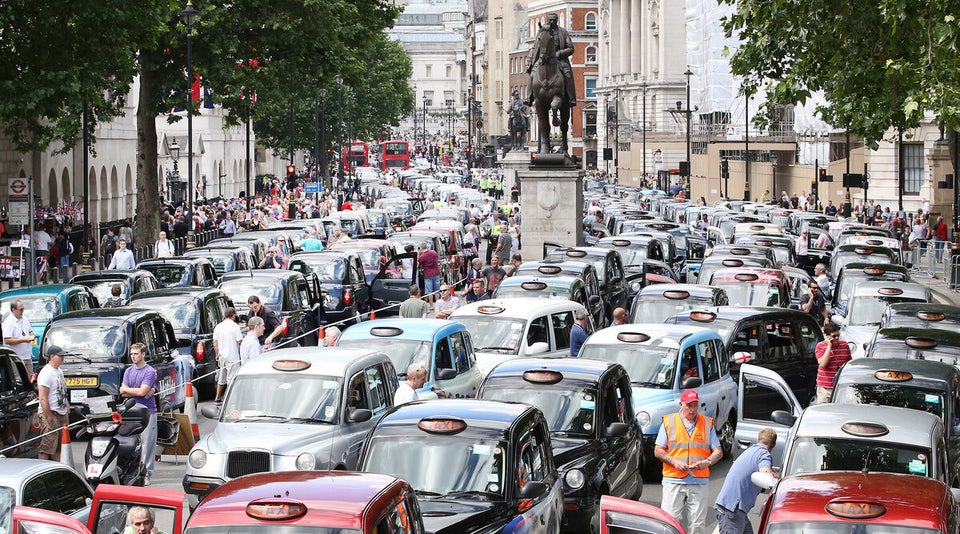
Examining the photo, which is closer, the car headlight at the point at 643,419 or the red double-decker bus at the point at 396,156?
the car headlight at the point at 643,419

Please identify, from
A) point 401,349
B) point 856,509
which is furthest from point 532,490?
point 401,349

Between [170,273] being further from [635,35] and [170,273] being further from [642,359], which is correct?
[635,35]

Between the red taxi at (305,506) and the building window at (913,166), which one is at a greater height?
the building window at (913,166)

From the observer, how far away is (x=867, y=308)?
24.6 meters

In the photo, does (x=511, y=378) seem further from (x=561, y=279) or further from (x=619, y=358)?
(x=561, y=279)

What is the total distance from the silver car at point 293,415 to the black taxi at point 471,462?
2.09 meters

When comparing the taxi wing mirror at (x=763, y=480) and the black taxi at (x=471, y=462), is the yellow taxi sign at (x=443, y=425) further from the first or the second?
the taxi wing mirror at (x=763, y=480)

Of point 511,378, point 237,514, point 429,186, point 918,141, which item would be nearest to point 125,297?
point 511,378

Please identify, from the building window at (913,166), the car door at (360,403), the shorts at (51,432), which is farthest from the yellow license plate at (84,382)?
the building window at (913,166)

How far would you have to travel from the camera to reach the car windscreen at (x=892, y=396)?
15.0 metres

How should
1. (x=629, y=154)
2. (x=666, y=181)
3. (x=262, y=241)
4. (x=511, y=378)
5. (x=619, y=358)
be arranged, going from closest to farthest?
(x=511, y=378), (x=619, y=358), (x=262, y=241), (x=666, y=181), (x=629, y=154)

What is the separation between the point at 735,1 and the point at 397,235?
1409cm

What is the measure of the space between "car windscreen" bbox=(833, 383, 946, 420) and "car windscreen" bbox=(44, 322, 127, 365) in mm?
9517

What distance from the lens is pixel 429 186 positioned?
8631 cm
